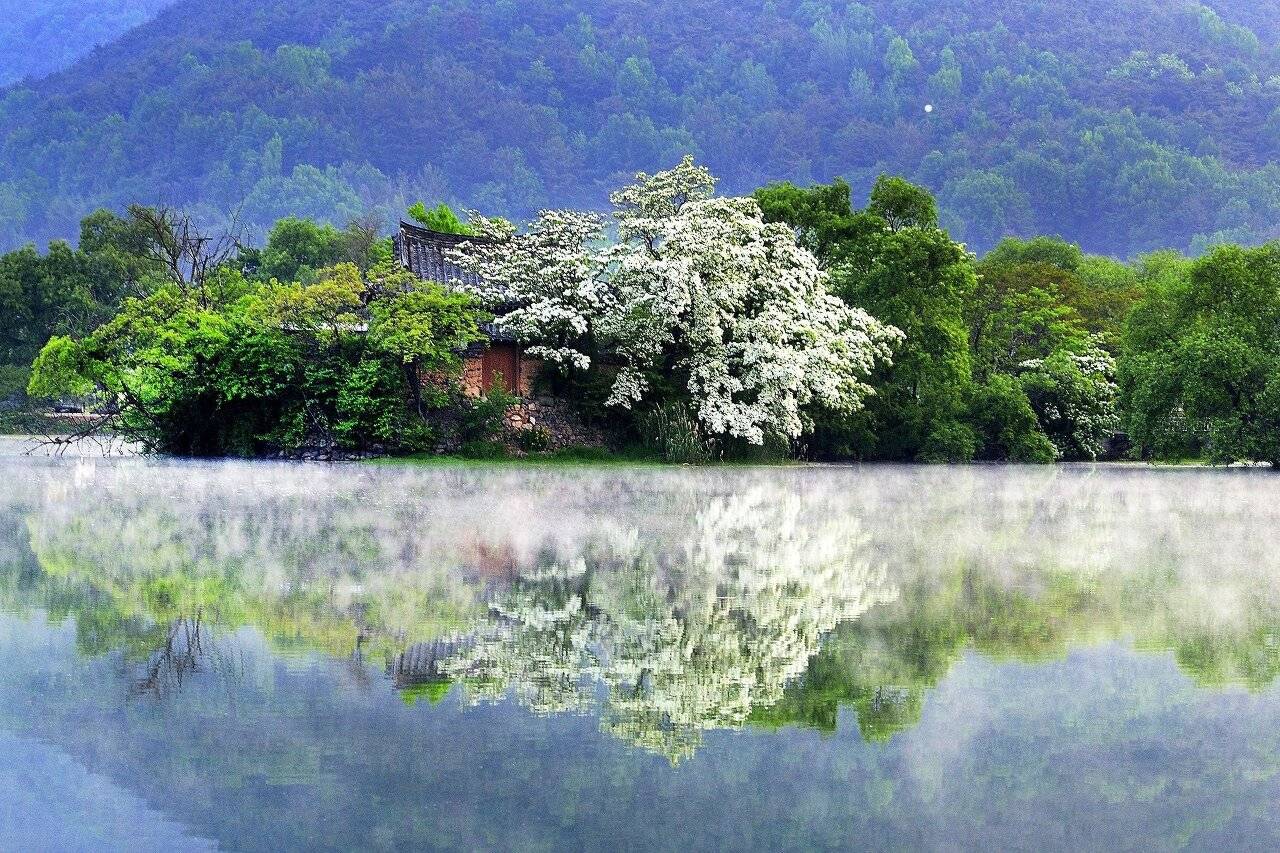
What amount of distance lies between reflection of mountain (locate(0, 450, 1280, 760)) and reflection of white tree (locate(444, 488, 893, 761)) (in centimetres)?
2

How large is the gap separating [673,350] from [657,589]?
20.3m

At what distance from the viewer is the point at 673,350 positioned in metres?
28.8

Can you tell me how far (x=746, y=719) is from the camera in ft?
16.9

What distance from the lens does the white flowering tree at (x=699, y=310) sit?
2739cm

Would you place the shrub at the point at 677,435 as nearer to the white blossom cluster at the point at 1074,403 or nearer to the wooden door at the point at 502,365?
the wooden door at the point at 502,365

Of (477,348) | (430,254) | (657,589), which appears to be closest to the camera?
(657,589)

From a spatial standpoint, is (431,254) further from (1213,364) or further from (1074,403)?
(1213,364)

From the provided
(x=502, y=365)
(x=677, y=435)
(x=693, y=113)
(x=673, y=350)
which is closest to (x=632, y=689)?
(x=677, y=435)

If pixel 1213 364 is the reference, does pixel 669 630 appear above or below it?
below

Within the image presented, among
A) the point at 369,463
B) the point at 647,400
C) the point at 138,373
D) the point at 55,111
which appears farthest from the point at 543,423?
the point at 55,111

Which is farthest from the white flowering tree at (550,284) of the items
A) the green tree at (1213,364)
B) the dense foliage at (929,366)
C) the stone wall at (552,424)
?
the green tree at (1213,364)

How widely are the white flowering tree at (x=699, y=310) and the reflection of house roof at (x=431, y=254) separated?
1385 mm

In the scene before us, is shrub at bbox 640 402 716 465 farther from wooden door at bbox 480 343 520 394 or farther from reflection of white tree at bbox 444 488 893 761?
reflection of white tree at bbox 444 488 893 761

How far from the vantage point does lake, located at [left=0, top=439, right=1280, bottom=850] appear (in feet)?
13.1
